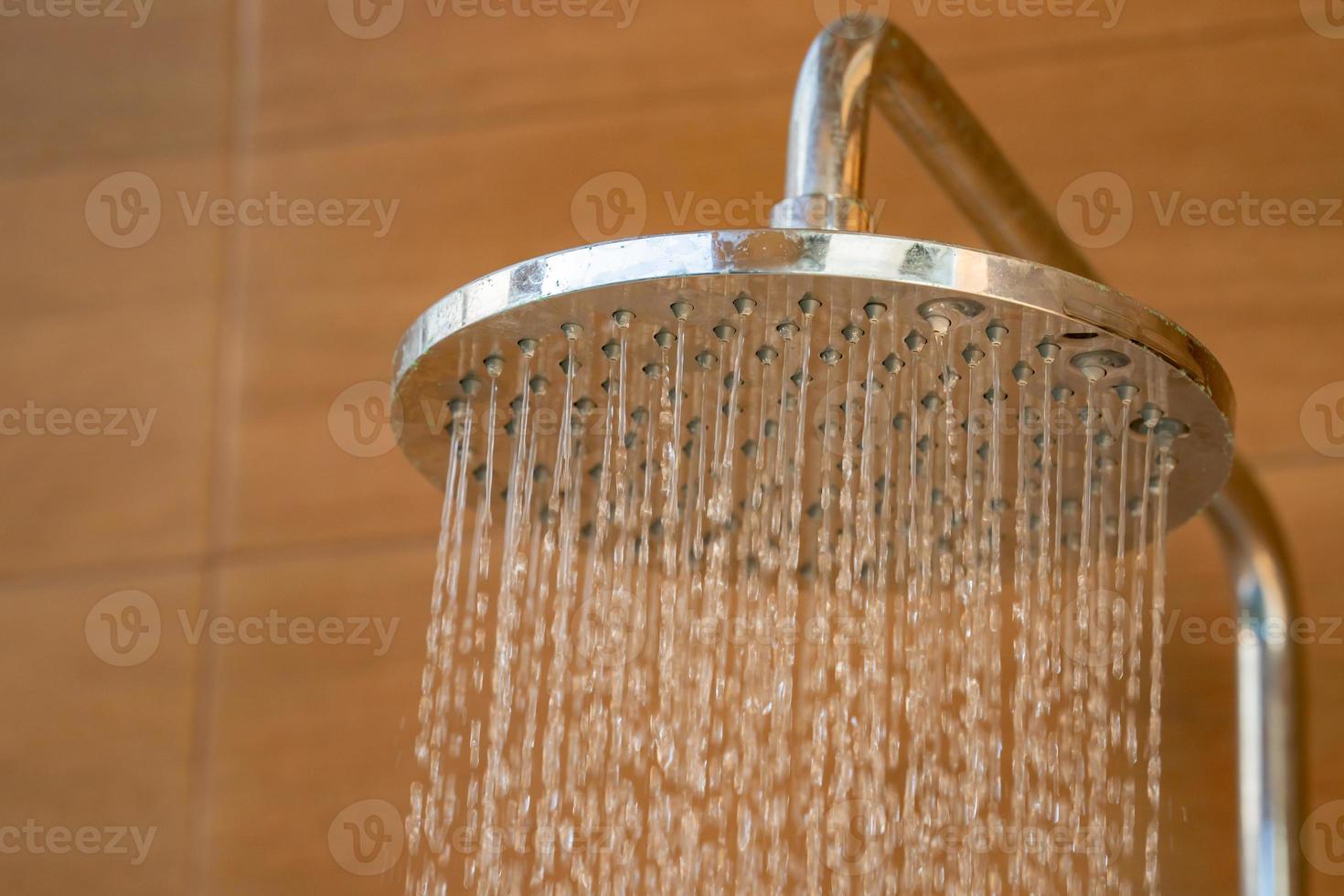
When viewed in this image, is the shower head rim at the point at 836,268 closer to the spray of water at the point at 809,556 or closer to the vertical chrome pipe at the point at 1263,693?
the spray of water at the point at 809,556

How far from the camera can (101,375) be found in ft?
4.42

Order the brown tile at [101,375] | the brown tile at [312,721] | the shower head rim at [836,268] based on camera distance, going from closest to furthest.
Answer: the shower head rim at [836,268], the brown tile at [312,721], the brown tile at [101,375]

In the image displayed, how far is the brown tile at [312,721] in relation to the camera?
1.19m

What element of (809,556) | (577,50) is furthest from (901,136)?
(577,50)

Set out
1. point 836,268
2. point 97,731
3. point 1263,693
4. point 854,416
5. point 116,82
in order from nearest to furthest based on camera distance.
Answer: point 836,268 → point 854,416 → point 1263,693 → point 97,731 → point 116,82

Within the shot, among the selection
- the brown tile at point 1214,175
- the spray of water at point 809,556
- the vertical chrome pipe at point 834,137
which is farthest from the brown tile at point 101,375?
the vertical chrome pipe at point 834,137

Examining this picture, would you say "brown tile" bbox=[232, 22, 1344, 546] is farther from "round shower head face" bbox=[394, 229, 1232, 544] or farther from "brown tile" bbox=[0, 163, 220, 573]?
"round shower head face" bbox=[394, 229, 1232, 544]

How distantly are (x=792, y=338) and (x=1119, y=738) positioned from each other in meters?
0.58

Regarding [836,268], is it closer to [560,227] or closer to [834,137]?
[834,137]

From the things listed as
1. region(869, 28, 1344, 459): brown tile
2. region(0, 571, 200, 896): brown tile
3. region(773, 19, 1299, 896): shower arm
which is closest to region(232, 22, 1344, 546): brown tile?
region(869, 28, 1344, 459): brown tile

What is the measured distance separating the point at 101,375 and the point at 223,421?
12cm

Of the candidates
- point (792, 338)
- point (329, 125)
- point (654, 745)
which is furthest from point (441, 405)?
point (329, 125)

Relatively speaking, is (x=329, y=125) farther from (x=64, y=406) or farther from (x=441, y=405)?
(x=441, y=405)

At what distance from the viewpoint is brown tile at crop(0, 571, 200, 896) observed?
1225mm
